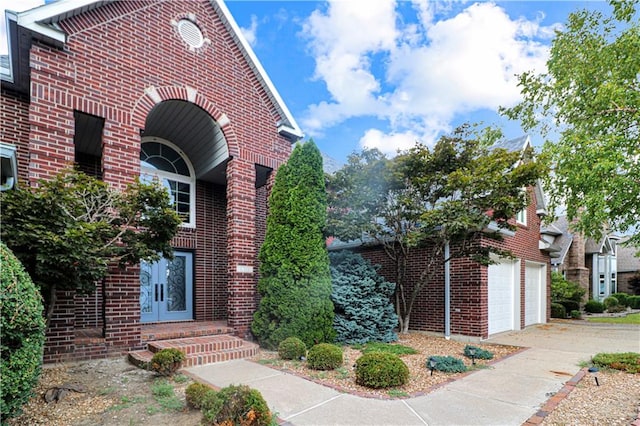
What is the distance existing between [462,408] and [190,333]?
5.33 m

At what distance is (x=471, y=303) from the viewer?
9469 mm

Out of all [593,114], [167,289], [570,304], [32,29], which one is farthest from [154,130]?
[570,304]

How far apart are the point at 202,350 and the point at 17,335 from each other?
12.7 feet

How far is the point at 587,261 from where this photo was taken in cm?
2611

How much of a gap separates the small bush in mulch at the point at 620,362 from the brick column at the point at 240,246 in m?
6.94

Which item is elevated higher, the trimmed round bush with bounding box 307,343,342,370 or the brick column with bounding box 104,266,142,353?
the brick column with bounding box 104,266,142,353

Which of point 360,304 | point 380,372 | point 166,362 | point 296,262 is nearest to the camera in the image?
point 380,372

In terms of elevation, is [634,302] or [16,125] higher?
[16,125]

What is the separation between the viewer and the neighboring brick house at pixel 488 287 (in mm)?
9523

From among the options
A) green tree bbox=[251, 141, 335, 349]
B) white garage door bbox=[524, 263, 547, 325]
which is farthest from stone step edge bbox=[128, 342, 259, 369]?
white garage door bbox=[524, 263, 547, 325]

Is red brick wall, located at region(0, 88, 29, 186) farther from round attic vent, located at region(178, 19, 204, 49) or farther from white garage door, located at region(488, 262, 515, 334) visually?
white garage door, located at region(488, 262, 515, 334)

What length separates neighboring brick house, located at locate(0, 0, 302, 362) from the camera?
19.6 feet

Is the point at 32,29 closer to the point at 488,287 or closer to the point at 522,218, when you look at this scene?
the point at 488,287

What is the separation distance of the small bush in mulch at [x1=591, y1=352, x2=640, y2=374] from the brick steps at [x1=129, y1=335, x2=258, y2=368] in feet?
21.3
